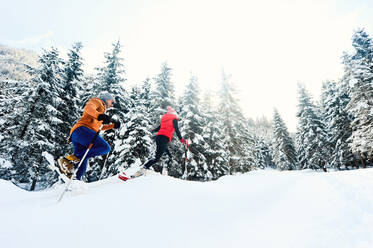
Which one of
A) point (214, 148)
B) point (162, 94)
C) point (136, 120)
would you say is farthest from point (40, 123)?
point (214, 148)

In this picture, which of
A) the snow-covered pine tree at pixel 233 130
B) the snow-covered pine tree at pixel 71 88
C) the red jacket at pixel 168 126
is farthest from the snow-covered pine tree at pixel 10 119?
the snow-covered pine tree at pixel 233 130

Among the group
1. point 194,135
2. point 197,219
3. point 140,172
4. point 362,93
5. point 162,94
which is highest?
point 162,94

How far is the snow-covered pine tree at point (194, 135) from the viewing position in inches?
615

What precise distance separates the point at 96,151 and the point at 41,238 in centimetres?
259

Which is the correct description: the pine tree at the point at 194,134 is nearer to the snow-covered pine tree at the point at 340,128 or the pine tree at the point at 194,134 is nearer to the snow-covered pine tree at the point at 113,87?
the snow-covered pine tree at the point at 113,87

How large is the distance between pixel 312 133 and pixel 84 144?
29189 mm

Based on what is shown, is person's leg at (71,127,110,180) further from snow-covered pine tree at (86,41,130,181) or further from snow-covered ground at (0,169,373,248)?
snow-covered pine tree at (86,41,130,181)

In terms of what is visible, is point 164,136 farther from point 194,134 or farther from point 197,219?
point 194,134

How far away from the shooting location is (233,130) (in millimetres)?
19641

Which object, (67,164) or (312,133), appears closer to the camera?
(67,164)

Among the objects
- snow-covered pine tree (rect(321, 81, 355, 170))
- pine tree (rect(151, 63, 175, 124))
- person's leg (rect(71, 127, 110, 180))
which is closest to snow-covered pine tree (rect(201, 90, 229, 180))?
pine tree (rect(151, 63, 175, 124))

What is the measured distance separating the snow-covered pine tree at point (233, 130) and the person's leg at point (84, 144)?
52.3 ft

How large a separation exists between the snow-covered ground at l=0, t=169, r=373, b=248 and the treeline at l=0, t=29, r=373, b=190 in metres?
9.08

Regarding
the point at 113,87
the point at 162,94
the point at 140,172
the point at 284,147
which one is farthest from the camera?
the point at 284,147
